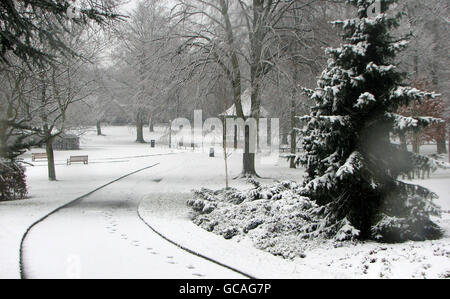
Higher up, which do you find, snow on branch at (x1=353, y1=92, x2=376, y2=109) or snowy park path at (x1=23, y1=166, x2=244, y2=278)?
snow on branch at (x1=353, y1=92, x2=376, y2=109)

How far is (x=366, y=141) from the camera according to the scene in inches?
355

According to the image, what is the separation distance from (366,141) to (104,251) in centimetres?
582

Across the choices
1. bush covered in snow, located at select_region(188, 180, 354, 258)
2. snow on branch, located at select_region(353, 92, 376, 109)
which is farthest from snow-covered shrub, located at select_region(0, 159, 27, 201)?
snow on branch, located at select_region(353, 92, 376, 109)

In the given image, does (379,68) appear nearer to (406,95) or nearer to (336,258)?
(406,95)

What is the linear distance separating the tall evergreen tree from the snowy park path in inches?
114

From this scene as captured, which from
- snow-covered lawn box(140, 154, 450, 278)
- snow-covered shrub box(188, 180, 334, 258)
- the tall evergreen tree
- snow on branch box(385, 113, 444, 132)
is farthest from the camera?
snow-covered shrub box(188, 180, 334, 258)

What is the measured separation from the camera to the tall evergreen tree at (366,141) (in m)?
8.45

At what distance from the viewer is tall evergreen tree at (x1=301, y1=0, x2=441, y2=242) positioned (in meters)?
8.45

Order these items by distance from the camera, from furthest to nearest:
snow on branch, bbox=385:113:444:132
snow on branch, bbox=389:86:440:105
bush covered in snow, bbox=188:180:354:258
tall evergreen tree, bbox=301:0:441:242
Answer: bush covered in snow, bbox=188:180:354:258, tall evergreen tree, bbox=301:0:441:242, snow on branch, bbox=389:86:440:105, snow on branch, bbox=385:113:444:132

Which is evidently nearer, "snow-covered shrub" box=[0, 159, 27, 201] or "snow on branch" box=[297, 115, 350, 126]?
"snow on branch" box=[297, 115, 350, 126]

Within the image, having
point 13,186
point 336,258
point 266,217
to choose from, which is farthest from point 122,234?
point 13,186

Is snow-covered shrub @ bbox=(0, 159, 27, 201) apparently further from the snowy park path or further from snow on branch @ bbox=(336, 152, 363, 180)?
snow on branch @ bbox=(336, 152, 363, 180)

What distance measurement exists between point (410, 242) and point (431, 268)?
1481 millimetres

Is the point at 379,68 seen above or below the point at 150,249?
above
